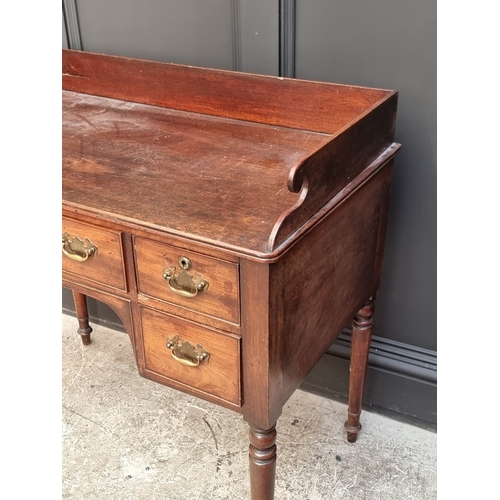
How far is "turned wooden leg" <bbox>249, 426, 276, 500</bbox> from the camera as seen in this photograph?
124 cm

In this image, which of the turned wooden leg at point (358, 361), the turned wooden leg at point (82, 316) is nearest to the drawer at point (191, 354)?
the turned wooden leg at point (358, 361)

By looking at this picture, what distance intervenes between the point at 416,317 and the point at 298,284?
761 millimetres

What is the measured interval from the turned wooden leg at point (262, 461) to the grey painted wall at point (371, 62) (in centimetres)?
69

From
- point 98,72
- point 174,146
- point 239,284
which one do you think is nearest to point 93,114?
point 98,72

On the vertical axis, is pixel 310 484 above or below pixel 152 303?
below

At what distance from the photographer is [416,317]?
1787 mm

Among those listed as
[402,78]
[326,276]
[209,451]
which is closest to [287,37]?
[402,78]

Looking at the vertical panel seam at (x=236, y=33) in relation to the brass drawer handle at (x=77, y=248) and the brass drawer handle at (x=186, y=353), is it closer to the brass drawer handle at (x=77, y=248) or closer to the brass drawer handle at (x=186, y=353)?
the brass drawer handle at (x=77, y=248)

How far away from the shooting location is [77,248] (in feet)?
4.27

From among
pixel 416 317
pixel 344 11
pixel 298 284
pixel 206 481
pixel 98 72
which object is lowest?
pixel 206 481

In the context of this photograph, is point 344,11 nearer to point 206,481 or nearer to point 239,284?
point 239,284

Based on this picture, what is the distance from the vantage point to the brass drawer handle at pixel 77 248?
1270 mm

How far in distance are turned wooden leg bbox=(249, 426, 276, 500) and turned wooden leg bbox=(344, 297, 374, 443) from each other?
495 mm
